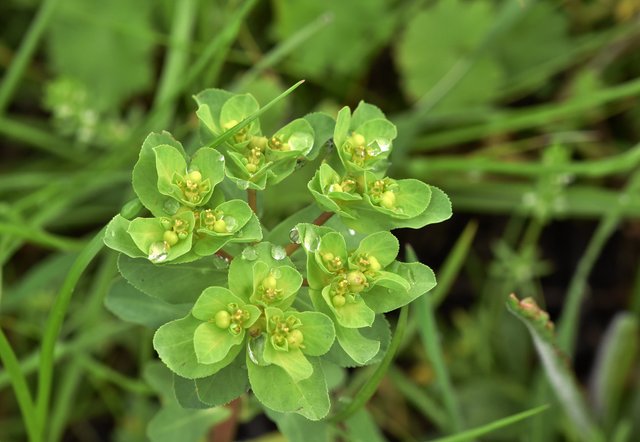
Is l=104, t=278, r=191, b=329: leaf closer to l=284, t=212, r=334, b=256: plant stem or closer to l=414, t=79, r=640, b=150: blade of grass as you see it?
l=284, t=212, r=334, b=256: plant stem

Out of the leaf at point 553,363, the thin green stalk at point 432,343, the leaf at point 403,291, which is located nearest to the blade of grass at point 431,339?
the thin green stalk at point 432,343

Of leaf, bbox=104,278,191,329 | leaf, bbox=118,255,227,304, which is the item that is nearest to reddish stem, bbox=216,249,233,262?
leaf, bbox=118,255,227,304

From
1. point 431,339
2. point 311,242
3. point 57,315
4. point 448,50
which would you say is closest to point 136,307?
point 57,315

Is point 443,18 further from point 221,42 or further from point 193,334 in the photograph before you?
point 193,334

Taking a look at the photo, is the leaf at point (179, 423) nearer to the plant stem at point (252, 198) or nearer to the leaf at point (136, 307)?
the leaf at point (136, 307)

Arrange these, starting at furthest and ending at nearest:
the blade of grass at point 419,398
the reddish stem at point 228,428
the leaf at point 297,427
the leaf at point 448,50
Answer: the leaf at point 448,50 < the blade of grass at point 419,398 < the reddish stem at point 228,428 < the leaf at point 297,427

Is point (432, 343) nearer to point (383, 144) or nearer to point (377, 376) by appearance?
point (377, 376)

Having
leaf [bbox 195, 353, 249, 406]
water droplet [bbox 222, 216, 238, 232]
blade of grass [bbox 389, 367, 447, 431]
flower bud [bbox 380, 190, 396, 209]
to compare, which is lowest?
blade of grass [bbox 389, 367, 447, 431]

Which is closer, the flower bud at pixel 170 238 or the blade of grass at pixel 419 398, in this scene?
the flower bud at pixel 170 238
